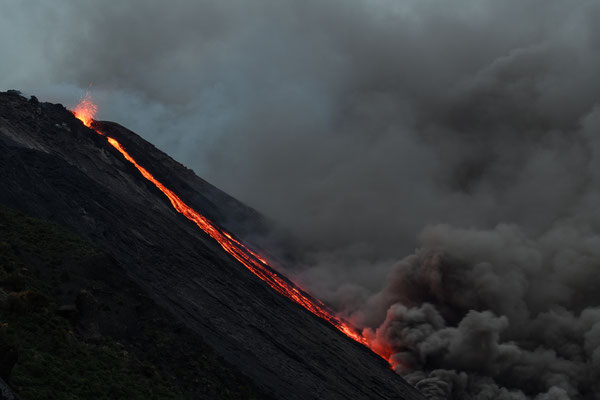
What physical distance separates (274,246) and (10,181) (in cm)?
6057

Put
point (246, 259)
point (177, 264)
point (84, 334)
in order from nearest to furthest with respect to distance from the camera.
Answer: point (84, 334) → point (177, 264) → point (246, 259)

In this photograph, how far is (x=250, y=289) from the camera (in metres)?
42.3

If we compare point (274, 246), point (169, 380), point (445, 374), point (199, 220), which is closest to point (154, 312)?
point (169, 380)

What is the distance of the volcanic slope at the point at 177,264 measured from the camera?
3153cm

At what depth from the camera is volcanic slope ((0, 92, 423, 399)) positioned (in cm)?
3153

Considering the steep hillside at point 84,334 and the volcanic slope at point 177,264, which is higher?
the volcanic slope at point 177,264

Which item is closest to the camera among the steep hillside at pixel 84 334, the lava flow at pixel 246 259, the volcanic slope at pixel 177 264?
the steep hillside at pixel 84 334

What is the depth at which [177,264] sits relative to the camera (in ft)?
126

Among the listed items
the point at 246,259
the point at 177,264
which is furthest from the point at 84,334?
the point at 246,259

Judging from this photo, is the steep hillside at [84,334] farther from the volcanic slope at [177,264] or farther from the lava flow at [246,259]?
the lava flow at [246,259]

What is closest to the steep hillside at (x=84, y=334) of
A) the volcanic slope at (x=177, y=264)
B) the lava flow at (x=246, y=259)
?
the volcanic slope at (x=177, y=264)

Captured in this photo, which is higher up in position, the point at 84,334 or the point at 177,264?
the point at 177,264

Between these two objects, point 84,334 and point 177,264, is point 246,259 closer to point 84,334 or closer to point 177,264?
point 177,264

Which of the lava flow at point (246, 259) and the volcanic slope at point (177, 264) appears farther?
the lava flow at point (246, 259)
